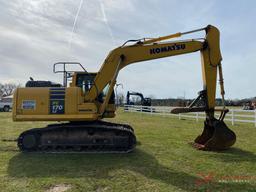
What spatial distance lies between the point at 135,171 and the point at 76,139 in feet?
10.8

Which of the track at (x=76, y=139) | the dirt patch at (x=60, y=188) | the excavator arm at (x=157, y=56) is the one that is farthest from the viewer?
the excavator arm at (x=157, y=56)

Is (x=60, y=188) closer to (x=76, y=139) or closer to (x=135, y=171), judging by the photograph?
(x=135, y=171)

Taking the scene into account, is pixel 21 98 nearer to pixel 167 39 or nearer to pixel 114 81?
pixel 114 81

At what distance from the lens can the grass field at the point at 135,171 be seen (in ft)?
22.1

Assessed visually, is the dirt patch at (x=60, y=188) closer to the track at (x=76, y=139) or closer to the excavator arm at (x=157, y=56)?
the track at (x=76, y=139)

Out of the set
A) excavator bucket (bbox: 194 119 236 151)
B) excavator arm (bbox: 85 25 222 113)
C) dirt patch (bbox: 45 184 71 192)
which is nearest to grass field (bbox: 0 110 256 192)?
dirt patch (bbox: 45 184 71 192)

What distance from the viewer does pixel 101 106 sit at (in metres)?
11.0

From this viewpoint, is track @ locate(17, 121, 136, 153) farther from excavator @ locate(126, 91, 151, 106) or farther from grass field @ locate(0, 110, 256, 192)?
excavator @ locate(126, 91, 151, 106)

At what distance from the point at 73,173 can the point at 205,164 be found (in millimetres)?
3460

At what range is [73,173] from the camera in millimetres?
7758

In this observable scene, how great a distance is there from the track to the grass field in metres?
0.50

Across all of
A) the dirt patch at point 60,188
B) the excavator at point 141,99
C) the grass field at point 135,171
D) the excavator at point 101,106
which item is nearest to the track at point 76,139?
the excavator at point 101,106

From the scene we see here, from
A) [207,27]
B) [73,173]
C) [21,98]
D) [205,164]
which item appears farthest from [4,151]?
[207,27]

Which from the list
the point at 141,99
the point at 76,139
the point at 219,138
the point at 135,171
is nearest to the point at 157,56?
the point at 219,138
